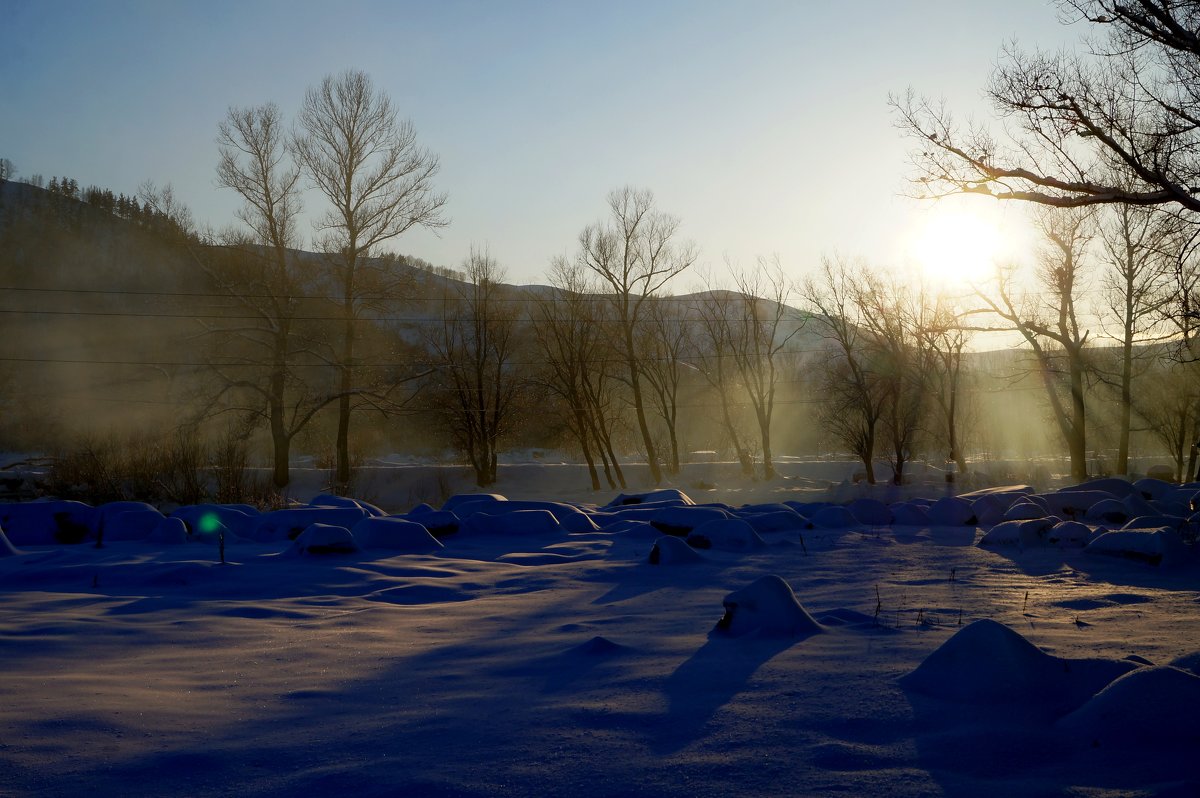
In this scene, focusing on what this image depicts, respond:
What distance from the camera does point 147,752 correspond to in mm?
3539

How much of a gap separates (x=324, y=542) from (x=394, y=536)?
3.62 ft

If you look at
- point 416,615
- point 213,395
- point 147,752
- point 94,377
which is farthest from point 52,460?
point 94,377

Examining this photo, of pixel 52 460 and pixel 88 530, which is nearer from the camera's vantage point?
pixel 88 530

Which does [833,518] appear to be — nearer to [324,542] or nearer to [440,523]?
[440,523]

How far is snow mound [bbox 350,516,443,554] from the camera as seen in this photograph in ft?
36.9

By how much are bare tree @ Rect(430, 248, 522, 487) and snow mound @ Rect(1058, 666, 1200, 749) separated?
32.6 meters

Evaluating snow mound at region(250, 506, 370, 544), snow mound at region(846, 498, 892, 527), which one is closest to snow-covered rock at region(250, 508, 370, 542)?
snow mound at region(250, 506, 370, 544)

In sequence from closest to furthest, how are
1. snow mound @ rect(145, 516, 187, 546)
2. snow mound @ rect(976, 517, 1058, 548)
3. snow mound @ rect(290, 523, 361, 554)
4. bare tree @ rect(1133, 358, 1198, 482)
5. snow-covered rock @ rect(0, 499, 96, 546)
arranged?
snow mound @ rect(290, 523, 361, 554) < snow mound @ rect(976, 517, 1058, 548) < snow mound @ rect(145, 516, 187, 546) < snow-covered rock @ rect(0, 499, 96, 546) < bare tree @ rect(1133, 358, 1198, 482)

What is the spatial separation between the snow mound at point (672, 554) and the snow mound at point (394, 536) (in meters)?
3.22

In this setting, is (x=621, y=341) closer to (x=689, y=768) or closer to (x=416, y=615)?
(x=416, y=615)

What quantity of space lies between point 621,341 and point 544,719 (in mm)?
35184

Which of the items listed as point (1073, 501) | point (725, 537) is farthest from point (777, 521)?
point (1073, 501)

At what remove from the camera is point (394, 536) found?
1135cm

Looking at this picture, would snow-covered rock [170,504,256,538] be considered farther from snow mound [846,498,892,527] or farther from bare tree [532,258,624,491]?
bare tree [532,258,624,491]
